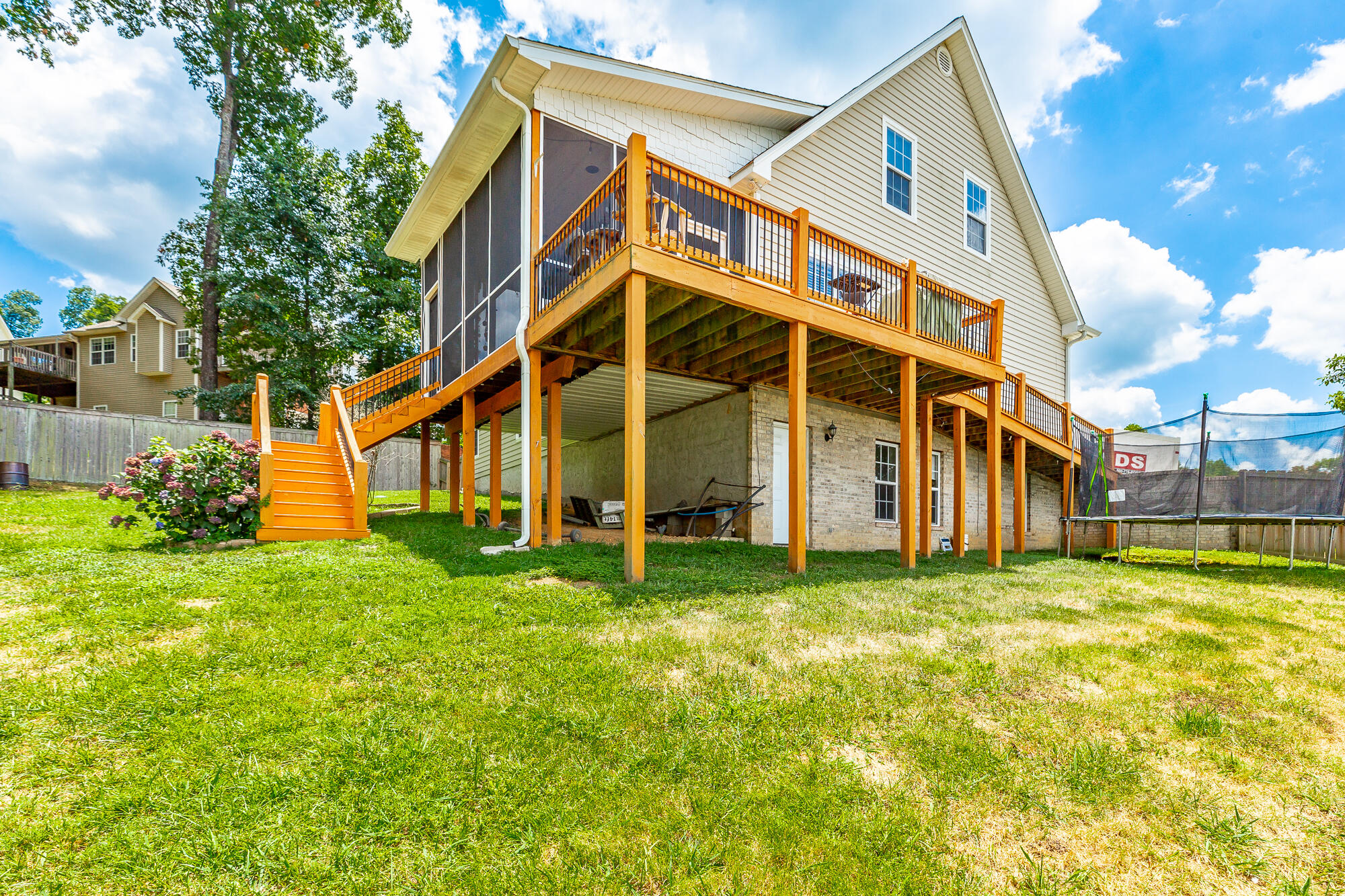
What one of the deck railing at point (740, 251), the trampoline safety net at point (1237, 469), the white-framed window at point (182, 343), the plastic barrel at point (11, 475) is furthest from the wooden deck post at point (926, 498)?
the white-framed window at point (182, 343)

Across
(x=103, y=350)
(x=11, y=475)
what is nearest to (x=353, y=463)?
(x=11, y=475)

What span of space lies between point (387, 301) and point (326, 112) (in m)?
7.58

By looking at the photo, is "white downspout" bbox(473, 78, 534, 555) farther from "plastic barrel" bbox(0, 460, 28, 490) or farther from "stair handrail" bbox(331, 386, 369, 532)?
"plastic barrel" bbox(0, 460, 28, 490)

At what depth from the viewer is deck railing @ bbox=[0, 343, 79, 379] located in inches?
915

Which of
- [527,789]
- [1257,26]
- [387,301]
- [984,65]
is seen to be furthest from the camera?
[387,301]

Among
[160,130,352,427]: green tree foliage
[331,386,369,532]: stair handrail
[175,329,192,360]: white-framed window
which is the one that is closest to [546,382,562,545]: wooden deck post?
[331,386,369,532]: stair handrail

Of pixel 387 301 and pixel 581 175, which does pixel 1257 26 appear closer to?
pixel 581 175

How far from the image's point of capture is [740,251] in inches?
353

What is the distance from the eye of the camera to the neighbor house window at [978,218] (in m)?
12.8

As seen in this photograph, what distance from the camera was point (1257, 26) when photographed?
9.20 metres

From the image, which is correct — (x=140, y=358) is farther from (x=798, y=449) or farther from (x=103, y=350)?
(x=798, y=449)

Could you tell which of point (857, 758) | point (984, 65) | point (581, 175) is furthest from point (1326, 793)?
point (984, 65)

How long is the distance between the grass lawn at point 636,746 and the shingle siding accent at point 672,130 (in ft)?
22.3

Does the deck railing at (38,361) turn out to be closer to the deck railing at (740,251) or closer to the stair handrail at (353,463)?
the stair handrail at (353,463)
